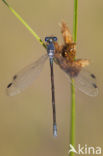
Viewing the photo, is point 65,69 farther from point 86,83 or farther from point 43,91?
point 43,91

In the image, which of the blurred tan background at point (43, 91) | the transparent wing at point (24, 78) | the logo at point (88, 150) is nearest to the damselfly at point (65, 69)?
the transparent wing at point (24, 78)

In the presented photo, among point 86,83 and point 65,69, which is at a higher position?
point 65,69

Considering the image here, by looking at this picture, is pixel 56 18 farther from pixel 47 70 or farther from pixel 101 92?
pixel 101 92

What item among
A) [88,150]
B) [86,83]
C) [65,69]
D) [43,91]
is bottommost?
[88,150]

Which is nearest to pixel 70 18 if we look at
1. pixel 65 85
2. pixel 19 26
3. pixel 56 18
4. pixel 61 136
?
A: pixel 56 18

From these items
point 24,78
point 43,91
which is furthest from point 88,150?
point 24,78

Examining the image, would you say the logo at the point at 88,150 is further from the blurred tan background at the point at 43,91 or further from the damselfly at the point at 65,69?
the damselfly at the point at 65,69
